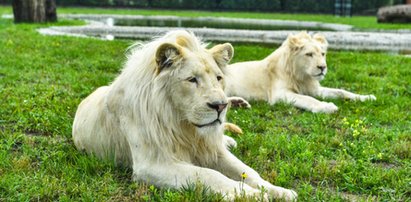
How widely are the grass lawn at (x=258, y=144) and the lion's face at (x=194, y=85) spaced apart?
0.47 m

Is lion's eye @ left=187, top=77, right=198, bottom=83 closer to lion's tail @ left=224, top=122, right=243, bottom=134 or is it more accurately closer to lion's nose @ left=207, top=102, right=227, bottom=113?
lion's nose @ left=207, top=102, right=227, bottom=113

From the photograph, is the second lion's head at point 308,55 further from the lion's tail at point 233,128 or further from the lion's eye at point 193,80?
the lion's eye at point 193,80

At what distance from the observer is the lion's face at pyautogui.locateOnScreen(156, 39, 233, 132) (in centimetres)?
340

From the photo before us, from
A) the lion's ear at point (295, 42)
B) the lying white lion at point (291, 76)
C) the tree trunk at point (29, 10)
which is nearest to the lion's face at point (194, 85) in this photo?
the lying white lion at point (291, 76)

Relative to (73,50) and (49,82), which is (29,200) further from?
(73,50)

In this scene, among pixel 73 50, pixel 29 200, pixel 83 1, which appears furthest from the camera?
pixel 83 1

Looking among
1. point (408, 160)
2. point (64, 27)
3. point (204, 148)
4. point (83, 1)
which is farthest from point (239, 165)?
point (83, 1)

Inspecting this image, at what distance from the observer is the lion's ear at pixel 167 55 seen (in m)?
3.53

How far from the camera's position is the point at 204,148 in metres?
3.78

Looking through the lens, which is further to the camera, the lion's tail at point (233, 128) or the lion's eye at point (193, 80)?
the lion's tail at point (233, 128)

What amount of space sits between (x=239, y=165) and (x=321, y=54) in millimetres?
3726

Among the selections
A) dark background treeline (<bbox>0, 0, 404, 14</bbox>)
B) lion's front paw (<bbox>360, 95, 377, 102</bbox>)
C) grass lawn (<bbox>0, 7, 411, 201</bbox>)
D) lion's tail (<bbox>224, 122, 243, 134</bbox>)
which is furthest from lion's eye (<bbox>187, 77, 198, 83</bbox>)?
dark background treeline (<bbox>0, 0, 404, 14</bbox>)

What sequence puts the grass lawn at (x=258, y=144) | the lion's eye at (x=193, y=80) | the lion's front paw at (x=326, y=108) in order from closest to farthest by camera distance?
the lion's eye at (x=193, y=80)
the grass lawn at (x=258, y=144)
the lion's front paw at (x=326, y=108)

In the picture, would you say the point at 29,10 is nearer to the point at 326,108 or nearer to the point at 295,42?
the point at 295,42
